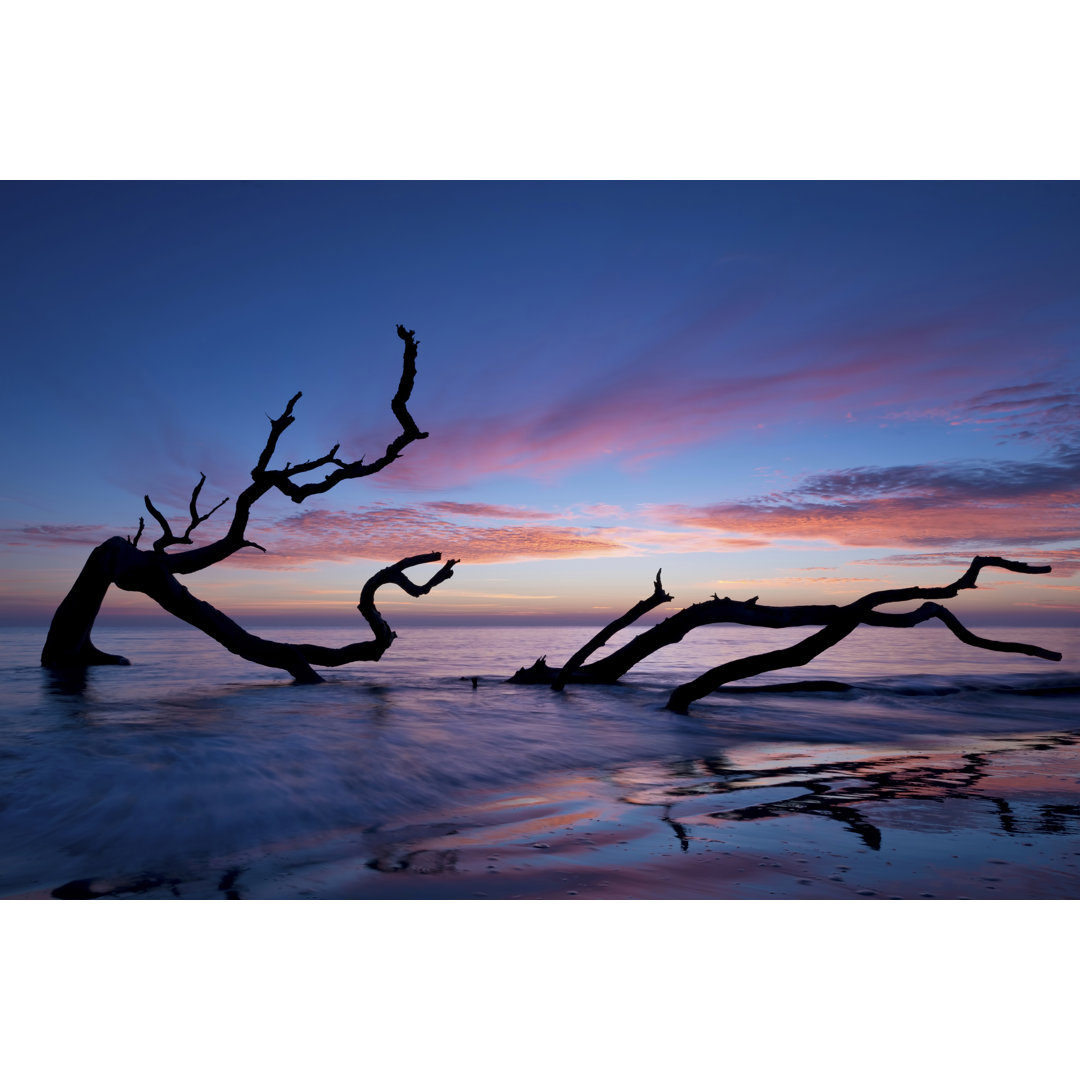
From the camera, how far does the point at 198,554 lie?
1088cm

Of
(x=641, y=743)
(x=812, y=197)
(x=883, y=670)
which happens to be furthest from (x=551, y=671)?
(x=883, y=670)

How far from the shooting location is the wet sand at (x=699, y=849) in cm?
301

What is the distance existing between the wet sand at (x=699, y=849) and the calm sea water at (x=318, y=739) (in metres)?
0.44

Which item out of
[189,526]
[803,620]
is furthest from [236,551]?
[803,620]

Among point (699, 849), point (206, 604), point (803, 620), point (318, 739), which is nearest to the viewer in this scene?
point (699, 849)

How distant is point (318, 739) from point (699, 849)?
4.33 m

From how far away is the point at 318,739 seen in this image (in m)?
6.39

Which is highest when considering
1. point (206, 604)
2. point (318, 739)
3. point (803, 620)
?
point (803, 620)

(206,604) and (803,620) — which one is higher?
(803,620)

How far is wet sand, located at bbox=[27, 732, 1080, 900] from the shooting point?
301 centimetres

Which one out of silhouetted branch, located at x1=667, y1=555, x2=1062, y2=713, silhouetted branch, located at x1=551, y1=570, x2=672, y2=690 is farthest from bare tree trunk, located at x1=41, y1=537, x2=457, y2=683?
silhouetted branch, located at x1=667, y1=555, x2=1062, y2=713

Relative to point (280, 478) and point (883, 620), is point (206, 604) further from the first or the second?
point (883, 620)

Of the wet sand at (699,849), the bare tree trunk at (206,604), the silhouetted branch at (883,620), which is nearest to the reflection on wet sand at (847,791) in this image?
the wet sand at (699,849)

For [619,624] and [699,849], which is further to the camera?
[619,624]
